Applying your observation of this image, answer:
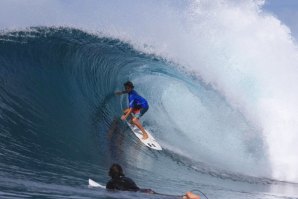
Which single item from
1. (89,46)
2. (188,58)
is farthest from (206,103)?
(89,46)

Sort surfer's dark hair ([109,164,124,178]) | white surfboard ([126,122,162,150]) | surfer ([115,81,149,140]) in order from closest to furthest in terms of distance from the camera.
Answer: surfer's dark hair ([109,164,124,178])
surfer ([115,81,149,140])
white surfboard ([126,122,162,150])

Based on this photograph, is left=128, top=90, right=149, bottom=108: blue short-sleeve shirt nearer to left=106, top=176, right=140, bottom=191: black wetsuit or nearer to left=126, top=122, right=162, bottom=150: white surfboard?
left=126, top=122, right=162, bottom=150: white surfboard

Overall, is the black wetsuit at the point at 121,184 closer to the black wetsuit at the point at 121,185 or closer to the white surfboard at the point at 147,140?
the black wetsuit at the point at 121,185

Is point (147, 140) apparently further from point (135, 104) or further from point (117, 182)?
point (117, 182)

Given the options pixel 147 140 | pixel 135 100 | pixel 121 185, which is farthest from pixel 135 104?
pixel 121 185

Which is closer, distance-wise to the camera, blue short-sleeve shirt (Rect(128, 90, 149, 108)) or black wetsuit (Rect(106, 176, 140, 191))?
black wetsuit (Rect(106, 176, 140, 191))

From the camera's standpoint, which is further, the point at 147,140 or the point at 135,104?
the point at 147,140

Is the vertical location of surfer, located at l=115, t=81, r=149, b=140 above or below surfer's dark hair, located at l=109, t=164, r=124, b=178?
above

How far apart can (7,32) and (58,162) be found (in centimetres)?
596

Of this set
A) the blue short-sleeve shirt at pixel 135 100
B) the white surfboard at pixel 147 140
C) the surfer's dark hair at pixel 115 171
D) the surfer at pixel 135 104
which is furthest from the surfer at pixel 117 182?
the white surfboard at pixel 147 140

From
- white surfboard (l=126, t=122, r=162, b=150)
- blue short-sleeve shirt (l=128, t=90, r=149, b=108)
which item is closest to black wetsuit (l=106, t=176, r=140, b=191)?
blue short-sleeve shirt (l=128, t=90, r=149, b=108)

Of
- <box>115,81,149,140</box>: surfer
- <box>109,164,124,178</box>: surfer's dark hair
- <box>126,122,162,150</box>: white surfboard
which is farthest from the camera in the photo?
<box>126,122,162,150</box>: white surfboard

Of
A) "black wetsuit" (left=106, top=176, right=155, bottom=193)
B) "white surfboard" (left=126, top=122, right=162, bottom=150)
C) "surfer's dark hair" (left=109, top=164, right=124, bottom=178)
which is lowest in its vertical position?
"black wetsuit" (left=106, top=176, right=155, bottom=193)

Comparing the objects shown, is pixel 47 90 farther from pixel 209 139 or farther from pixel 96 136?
pixel 209 139
